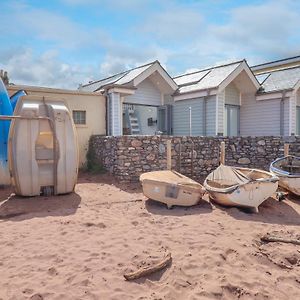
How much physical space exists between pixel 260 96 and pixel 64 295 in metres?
15.4

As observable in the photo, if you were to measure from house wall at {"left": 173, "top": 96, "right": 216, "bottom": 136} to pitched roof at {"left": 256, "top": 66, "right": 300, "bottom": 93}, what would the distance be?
347 cm

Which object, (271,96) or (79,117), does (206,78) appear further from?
(79,117)

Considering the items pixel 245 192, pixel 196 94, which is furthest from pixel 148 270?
pixel 196 94

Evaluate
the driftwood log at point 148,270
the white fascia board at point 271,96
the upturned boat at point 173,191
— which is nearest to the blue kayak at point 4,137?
the upturned boat at point 173,191

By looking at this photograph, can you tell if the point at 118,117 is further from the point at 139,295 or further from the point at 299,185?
the point at 139,295

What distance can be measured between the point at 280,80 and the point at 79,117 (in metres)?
11.1

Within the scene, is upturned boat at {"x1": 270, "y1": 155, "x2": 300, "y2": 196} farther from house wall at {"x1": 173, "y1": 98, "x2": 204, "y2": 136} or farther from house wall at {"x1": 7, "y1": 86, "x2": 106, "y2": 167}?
house wall at {"x1": 7, "y1": 86, "x2": 106, "y2": 167}

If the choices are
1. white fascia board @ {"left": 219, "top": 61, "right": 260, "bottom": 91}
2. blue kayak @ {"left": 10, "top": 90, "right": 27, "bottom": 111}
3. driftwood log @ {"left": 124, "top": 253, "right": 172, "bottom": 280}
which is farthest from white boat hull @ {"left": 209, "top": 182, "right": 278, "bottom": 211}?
white fascia board @ {"left": 219, "top": 61, "right": 260, "bottom": 91}

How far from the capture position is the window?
42.9 ft

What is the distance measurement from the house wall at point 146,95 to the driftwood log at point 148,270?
12015 mm

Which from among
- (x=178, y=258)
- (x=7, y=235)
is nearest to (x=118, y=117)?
(x=7, y=235)

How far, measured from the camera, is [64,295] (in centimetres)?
374

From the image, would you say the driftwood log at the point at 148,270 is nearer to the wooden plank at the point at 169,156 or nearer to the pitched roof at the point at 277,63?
the wooden plank at the point at 169,156

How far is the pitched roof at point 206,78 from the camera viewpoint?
Result: 50.8 ft
